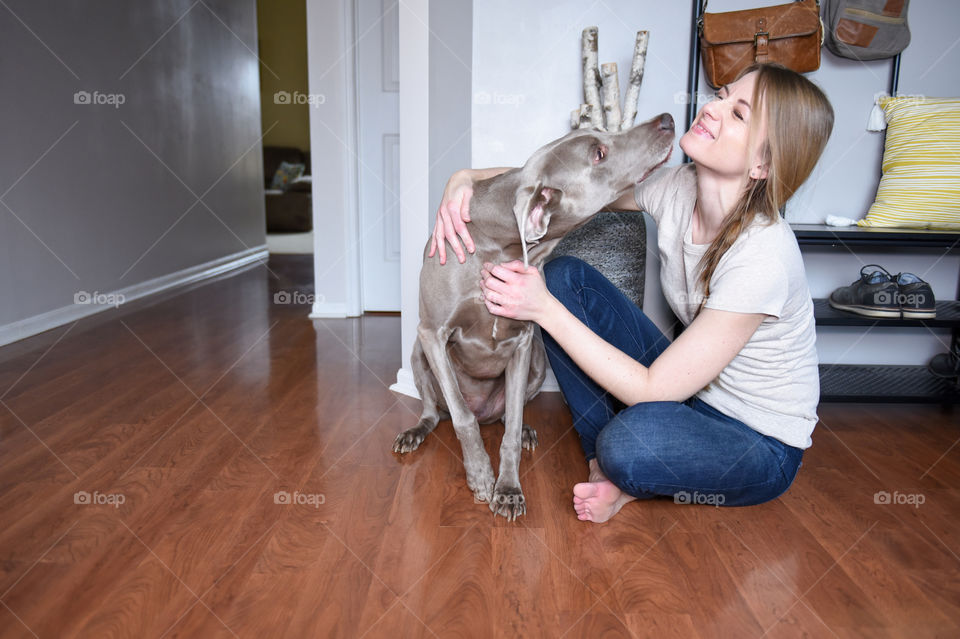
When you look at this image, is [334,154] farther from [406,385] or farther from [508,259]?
[508,259]

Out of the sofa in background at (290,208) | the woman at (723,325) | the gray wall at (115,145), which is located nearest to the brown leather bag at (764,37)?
the woman at (723,325)

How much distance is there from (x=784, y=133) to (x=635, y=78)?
106cm

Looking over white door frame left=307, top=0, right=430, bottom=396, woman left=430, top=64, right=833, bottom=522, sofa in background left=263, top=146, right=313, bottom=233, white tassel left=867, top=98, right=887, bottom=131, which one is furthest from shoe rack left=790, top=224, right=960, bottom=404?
sofa in background left=263, top=146, right=313, bottom=233

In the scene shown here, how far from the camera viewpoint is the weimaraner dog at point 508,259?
1560 mm

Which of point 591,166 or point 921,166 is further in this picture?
point 921,166

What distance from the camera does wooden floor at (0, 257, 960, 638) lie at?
4.08 feet

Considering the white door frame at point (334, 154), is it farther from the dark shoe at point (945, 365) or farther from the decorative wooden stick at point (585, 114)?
the dark shoe at point (945, 365)

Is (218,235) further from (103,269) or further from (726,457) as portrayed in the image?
(726,457)

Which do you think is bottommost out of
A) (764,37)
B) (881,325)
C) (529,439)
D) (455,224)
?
(529,439)

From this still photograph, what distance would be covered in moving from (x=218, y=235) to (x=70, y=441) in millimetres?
4062

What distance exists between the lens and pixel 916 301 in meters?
2.41

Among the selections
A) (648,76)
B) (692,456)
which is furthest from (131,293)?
(692,456)

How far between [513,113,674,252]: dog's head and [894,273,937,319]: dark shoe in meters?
1.42

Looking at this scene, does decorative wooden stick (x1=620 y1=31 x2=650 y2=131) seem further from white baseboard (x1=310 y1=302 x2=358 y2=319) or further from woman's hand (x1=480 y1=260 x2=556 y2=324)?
white baseboard (x1=310 y1=302 x2=358 y2=319)
